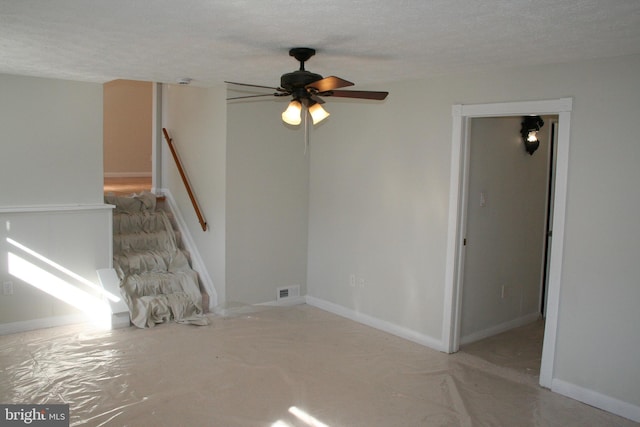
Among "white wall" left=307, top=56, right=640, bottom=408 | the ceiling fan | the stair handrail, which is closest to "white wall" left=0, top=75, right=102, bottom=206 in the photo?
the stair handrail

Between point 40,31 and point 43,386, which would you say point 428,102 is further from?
point 43,386

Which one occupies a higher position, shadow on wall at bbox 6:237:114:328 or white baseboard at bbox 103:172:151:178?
white baseboard at bbox 103:172:151:178

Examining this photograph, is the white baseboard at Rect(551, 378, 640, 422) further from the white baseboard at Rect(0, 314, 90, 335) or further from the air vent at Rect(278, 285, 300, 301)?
the white baseboard at Rect(0, 314, 90, 335)

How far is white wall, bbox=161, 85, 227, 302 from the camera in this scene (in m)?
5.26

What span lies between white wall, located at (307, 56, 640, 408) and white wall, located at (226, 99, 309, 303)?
18cm

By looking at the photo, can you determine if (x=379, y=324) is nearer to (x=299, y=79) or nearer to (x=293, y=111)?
(x=293, y=111)

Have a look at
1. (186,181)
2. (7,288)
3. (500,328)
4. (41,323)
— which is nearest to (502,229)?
(500,328)

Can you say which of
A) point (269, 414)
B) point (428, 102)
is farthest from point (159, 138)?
point (269, 414)

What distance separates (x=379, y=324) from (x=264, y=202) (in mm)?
1678

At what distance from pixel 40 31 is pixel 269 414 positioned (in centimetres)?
259

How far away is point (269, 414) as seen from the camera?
333cm

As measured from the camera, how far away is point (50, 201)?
484cm

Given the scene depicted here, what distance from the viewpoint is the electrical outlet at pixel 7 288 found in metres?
4.58

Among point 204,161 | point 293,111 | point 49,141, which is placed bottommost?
point 204,161
